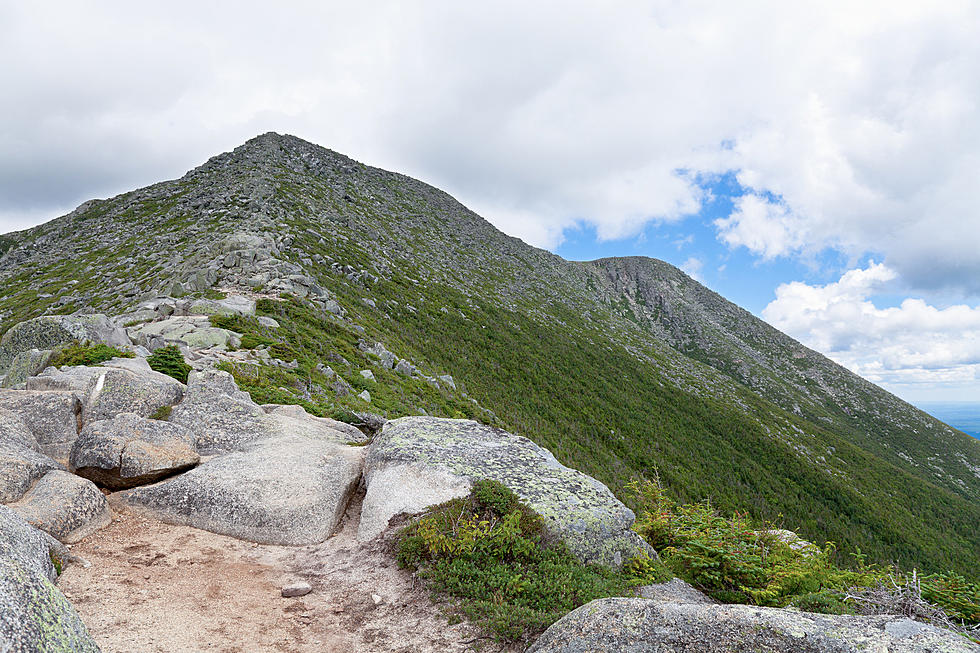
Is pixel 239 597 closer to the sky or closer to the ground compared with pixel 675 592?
closer to the ground

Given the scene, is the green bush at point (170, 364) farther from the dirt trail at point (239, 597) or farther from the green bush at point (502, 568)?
the green bush at point (502, 568)

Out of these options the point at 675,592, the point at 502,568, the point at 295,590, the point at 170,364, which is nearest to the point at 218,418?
the point at 170,364

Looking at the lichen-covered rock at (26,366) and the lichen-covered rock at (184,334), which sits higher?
the lichen-covered rock at (184,334)

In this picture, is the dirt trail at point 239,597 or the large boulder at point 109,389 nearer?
the dirt trail at point 239,597

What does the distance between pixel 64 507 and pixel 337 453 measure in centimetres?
591

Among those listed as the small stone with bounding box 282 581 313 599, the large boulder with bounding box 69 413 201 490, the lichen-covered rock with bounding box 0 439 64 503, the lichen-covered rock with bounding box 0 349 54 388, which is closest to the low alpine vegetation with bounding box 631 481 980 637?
the small stone with bounding box 282 581 313 599

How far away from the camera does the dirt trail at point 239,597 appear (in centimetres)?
612

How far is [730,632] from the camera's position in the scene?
4484 mm

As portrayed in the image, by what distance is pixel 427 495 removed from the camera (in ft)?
31.8

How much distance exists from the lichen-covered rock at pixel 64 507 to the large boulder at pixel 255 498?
0.92m

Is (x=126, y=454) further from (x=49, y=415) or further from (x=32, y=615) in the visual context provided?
(x=32, y=615)

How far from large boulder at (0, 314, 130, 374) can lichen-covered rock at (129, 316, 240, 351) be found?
3.91m

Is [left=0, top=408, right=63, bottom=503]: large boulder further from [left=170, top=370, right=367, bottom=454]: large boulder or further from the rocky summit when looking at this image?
[left=170, top=370, right=367, bottom=454]: large boulder

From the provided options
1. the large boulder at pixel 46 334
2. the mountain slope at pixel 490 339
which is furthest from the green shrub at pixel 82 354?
the mountain slope at pixel 490 339
